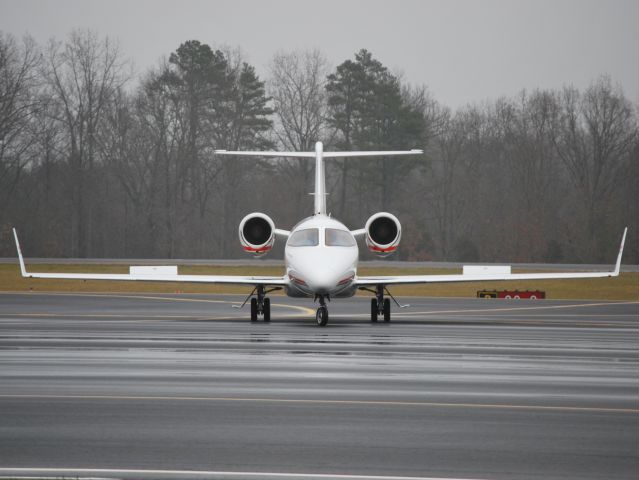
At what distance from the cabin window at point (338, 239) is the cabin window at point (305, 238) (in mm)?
285

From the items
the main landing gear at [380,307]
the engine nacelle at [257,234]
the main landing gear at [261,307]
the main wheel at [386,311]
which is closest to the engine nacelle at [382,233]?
the main landing gear at [380,307]

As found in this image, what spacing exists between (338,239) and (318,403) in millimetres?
15097

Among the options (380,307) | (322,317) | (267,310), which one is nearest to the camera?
(322,317)

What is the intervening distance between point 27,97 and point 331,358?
6449 centimetres

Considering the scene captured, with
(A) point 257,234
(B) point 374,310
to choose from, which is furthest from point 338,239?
(B) point 374,310

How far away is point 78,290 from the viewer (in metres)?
46.2

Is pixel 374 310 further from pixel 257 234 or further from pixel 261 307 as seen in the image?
pixel 257 234

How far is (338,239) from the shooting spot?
2589 centimetres

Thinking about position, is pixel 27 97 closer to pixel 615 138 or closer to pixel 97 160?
pixel 97 160

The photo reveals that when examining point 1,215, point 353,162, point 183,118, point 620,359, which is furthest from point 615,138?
point 620,359

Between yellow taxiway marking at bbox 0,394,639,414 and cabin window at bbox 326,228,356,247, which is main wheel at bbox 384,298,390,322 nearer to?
cabin window at bbox 326,228,356,247

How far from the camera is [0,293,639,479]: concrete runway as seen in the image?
308 inches

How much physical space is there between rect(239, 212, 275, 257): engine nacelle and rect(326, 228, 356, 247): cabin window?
5.42 feet

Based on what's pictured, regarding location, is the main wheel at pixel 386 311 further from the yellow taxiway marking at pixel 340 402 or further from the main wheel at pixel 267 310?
the yellow taxiway marking at pixel 340 402
